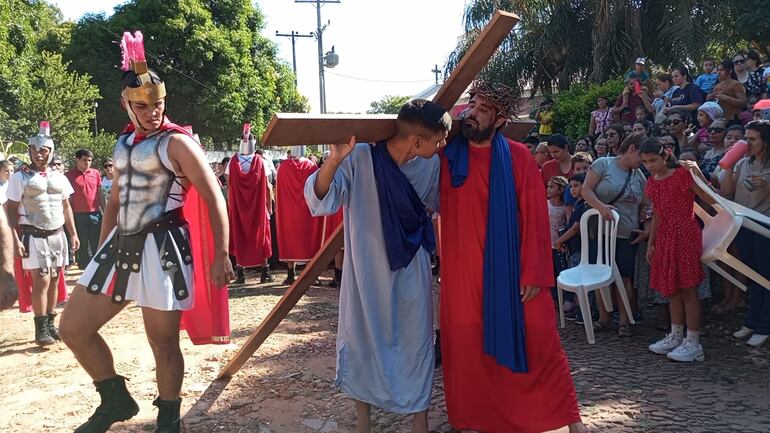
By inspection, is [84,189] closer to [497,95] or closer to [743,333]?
[497,95]

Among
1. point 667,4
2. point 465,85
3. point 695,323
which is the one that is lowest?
point 695,323

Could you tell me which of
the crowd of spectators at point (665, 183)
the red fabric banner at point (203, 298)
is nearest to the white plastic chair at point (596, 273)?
the crowd of spectators at point (665, 183)

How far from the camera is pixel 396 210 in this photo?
9.85ft

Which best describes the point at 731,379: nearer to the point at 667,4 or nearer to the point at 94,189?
the point at 94,189

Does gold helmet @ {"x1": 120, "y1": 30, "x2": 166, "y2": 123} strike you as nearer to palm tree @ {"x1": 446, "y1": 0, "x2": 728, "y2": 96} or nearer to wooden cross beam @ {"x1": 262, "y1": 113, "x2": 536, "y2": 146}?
wooden cross beam @ {"x1": 262, "y1": 113, "x2": 536, "y2": 146}

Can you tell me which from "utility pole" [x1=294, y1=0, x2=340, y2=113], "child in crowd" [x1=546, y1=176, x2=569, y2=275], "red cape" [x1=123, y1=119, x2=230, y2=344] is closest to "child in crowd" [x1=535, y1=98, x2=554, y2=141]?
"child in crowd" [x1=546, y1=176, x2=569, y2=275]

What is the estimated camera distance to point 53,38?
2772 centimetres

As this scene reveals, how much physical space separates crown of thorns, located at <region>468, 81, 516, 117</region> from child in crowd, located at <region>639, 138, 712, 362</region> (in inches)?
71.8

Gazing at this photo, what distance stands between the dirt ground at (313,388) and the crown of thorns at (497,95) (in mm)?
1771

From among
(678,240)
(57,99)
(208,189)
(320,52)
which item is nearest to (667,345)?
(678,240)

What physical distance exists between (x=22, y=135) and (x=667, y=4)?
64.6ft

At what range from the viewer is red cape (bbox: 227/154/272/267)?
8.56m

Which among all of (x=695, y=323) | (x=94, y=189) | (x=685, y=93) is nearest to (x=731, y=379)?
(x=695, y=323)

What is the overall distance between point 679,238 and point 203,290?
3.30 metres
